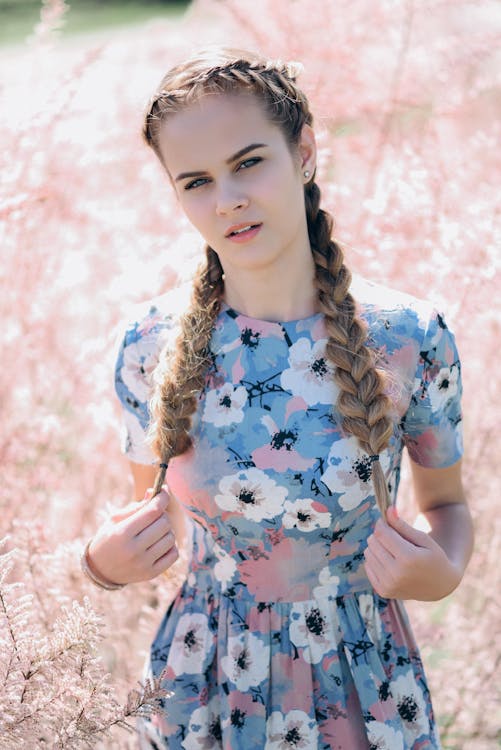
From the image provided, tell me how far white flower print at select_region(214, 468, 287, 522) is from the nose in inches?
16.6

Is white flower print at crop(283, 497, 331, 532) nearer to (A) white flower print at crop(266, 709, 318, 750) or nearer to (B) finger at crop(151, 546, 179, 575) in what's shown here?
(B) finger at crop(151, 546, 179, 575)

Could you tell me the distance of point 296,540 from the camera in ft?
4.33

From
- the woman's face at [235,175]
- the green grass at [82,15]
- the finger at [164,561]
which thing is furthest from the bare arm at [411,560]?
the green grass at [82,15]

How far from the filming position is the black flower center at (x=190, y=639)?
141 cm

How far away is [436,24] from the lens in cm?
308

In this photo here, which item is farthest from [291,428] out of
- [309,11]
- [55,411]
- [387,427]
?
[309,11]

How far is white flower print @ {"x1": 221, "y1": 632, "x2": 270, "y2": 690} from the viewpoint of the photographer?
133cm

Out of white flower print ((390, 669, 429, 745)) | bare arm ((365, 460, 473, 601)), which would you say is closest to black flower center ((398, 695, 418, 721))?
white flower print ((390, 669, 429, 745))

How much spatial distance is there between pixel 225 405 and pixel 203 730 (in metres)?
0.56

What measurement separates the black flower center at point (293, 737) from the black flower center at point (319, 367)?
59 centimetres

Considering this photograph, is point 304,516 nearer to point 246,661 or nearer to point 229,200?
point 246,661

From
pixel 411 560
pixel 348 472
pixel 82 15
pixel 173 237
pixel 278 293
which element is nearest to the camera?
pixel 411 560

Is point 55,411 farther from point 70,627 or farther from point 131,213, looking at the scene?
point 70,627

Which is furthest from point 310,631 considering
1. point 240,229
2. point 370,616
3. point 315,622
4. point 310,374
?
point 240,229
